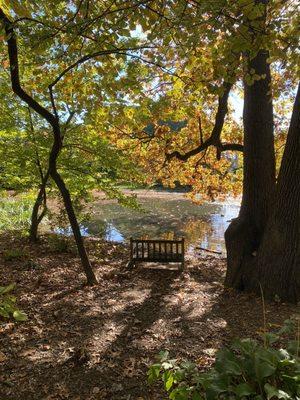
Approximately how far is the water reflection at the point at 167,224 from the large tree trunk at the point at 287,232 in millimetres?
8382

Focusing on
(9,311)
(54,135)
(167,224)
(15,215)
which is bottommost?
(167,224)

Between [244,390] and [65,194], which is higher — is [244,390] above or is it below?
below

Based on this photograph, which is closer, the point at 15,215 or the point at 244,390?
the point at 244,390

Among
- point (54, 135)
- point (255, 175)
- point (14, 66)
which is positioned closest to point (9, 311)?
point (54, 135)

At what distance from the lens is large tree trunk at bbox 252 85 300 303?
641 centimetres

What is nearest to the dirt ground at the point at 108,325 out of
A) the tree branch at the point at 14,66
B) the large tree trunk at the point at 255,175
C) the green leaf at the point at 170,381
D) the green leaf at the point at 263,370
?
the large tree trunk at the point at 255,175

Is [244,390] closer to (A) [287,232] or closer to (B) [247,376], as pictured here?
(B) [247,376]

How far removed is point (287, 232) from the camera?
653 cm

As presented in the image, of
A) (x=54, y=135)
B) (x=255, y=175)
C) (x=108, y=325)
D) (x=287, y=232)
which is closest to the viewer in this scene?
(x=108, y=325)

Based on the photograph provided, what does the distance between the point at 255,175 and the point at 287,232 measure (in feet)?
4.51

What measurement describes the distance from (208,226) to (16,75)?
1850 centimetres

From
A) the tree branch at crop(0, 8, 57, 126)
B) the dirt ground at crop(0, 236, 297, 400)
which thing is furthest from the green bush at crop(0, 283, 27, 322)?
the tree branch at crop(0, 8, 57, 126)

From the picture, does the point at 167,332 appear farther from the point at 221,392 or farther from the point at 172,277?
the point at 172,277

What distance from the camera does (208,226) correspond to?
889 inches
